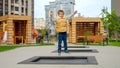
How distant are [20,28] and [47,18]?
86.7ft

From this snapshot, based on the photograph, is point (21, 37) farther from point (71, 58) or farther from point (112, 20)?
point (112, 20)

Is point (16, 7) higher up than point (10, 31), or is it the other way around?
point (16, 7)

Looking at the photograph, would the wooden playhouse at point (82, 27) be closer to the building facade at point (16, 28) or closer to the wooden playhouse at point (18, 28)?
the building facade at point (16, 28)

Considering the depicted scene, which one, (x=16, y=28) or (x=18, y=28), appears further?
(x=16, y=28)

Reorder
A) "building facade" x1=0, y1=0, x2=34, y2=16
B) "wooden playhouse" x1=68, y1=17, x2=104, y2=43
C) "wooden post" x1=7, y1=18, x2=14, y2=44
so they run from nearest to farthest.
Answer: "wooden post" x1=7, y1=18, x2=14, y2=44
"wooden playhouse" x1=68, y1=17, x2=104, y2=43
"building facade" x1=0, y1=0, x2=34, y2=16

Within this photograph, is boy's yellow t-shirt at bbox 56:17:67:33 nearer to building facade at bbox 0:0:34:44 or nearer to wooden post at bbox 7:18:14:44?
building facade at bbox 0:0:34:44

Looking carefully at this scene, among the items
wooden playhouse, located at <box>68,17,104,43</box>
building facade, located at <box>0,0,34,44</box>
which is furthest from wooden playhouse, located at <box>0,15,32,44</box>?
wooden playhouse, located at <box>68,17,104,43</box>

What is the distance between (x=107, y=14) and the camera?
46.2 m

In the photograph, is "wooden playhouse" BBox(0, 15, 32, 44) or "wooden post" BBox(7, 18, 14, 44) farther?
"wooden playhouse" BBox(0, 15, 32, 44)

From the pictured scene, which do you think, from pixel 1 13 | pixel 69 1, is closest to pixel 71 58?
pixel 69 1

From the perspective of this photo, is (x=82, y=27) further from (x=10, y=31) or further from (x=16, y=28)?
(x=10, y=31)

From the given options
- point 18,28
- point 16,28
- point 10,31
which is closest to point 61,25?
point 10,31

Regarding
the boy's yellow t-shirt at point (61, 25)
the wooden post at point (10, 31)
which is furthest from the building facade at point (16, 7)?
the boy's yellow t-shirt at point (61, 25)

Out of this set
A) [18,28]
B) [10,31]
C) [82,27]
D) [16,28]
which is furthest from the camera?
[82,27]
